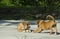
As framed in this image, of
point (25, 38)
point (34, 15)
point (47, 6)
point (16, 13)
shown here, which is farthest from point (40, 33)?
point (47, 6)

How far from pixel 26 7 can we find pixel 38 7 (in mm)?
1114

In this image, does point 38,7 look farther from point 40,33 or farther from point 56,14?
point 40,33

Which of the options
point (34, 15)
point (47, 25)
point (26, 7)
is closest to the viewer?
point (47, 25)

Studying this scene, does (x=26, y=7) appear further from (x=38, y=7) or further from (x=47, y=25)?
(x=47, y=25)

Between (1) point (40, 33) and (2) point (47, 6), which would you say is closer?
(1) point (40, 33)

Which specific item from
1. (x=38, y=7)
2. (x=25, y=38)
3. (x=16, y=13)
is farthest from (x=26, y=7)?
(x=25, y=38)

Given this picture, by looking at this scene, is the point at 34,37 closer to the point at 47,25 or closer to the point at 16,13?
the point at 47,25

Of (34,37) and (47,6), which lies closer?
(34,37)

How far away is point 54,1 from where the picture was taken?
18.2m

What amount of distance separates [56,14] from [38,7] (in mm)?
2619

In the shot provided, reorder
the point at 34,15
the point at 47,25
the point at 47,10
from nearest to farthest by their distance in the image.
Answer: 1. the point at 47,25
2. the point at 34,15
3. the point at 47,10

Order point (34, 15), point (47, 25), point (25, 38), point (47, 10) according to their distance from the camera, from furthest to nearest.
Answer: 1. point (47, 10)
2. point (34, 15)
3. point (47, 25)
4. point (25, 38)

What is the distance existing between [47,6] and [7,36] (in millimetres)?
9593

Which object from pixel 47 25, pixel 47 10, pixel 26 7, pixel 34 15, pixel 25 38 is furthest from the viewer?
pixel 26 7
